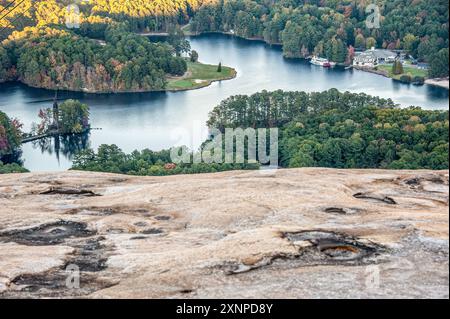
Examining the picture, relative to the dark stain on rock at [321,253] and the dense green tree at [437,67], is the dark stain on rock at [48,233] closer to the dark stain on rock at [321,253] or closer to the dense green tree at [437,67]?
the dark stain on rock at [321,253]

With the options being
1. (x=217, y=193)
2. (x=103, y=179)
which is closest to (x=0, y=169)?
(x=103, y=179)

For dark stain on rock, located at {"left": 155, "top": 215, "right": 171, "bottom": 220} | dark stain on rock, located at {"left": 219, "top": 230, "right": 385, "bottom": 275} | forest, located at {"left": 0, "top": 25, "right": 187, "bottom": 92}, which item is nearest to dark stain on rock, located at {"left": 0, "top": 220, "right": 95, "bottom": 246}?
dark stain on rock, located at {"left": 155, "top": 215, "right": 171, "bottom": 220}

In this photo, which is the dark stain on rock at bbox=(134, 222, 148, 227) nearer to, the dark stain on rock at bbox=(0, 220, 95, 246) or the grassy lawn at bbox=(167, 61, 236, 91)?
the dark stain on rock at bbox=(0, 220, 95, 246)

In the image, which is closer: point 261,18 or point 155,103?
point 155,103

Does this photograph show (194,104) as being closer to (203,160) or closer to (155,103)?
(155,103)

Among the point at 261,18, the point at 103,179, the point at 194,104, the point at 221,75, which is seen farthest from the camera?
the point at 261,18
